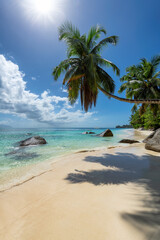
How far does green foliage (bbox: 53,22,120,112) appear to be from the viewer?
8078 millimetres

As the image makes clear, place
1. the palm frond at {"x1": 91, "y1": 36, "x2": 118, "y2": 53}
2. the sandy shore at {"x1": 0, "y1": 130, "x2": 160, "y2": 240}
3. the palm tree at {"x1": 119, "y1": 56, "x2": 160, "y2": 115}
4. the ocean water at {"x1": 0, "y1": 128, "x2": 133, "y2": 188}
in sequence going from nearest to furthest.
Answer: the sandy shore at {"x1": 0, "y1": 130, "x2": 160, "y2": 240} < the ocean water at {"x1": 0, "y1": 128, "x2": 133, "y2": 188} < the palm frond at {"x1": 91, "y1": 36, "x2": 118, "y2": 53} < the palm tree at {"x1": 119, "y1": 56, "x2": 160, "y2": 115}

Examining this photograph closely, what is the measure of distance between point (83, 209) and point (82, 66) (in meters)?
9.19

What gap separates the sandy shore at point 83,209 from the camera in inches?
56.4

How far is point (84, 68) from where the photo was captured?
8.64 m

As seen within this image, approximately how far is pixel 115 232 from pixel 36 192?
83.1 inches

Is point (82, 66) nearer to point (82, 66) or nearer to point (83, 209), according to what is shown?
point (82, 66)

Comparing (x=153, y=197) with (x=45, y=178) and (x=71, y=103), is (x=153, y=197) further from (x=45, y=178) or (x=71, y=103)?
(x=71, y=103)

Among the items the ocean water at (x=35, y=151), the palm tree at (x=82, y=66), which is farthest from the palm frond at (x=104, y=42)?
the ocean water at (x=35, y=151)

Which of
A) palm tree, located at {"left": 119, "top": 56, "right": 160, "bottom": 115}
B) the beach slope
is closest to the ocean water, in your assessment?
the beach slope

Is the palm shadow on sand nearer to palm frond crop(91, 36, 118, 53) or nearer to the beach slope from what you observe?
the beach slope

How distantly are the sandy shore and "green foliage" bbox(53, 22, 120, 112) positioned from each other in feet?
21.2

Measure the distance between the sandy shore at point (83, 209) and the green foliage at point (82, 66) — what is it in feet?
21.2


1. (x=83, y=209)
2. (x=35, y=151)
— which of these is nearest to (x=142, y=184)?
(x=83, y=209)

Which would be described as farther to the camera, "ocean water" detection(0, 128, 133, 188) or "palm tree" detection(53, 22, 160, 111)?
"palm tree" detection(53, 22, 160, 111)
